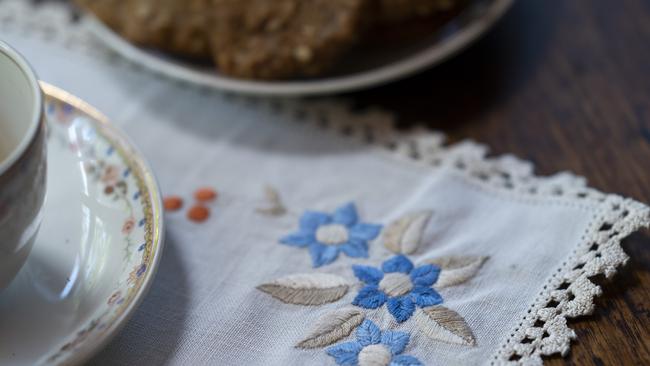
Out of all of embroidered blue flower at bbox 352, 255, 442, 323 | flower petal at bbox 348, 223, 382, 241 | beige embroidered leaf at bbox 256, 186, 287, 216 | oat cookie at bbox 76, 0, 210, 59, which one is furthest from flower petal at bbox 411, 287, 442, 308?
oat cookie at bbox 76, 0, 210, 59

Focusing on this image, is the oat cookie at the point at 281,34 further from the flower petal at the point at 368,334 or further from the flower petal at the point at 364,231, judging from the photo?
the flower petal at the point at 368,334

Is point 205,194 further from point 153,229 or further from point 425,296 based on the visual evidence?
point 425,296

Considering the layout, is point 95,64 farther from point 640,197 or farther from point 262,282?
point 640,197

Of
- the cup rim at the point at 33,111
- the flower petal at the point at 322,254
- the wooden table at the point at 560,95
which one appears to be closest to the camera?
the cup rim at the point at 33,111

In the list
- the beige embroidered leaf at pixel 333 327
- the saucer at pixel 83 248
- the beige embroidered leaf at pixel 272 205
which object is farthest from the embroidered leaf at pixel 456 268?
the saucer at pixel 83 248

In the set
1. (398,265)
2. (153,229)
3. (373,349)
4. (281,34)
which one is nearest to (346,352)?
(373,349)

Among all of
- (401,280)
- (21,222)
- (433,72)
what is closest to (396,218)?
(401,280)
